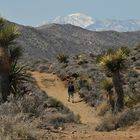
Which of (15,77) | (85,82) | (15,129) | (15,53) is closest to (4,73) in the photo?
(15,77)

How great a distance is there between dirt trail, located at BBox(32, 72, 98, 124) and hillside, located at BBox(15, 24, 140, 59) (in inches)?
1424

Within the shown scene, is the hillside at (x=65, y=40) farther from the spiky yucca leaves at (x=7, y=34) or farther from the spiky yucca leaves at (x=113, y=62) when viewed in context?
the spiky yucca leaves at (x=7, y=34)

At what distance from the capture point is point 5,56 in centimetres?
1897

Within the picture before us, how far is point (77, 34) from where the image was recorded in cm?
13412

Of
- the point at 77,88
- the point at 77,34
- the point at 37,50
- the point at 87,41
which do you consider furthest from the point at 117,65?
the point at 77,34

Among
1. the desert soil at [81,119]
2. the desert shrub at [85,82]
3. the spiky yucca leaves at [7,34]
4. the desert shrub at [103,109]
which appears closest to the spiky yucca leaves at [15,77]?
the spiky yucca leaves at [7,34]

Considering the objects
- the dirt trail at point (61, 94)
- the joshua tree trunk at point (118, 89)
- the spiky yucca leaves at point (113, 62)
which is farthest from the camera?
the dirt trail at point (61, 94)

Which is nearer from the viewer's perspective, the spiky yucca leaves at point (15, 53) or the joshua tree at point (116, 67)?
the joshua tree at point (116, 67)

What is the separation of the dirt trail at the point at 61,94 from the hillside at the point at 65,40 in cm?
3617

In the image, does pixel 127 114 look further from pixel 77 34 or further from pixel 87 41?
pixel 77 34

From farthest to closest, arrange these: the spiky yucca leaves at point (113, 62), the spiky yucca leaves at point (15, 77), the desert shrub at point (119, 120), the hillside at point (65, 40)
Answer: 1. the hillside at point (65, 40)
2. the spiky yucca leaves at point (113, 62)
3. the spiky yucca leaves at point (15, 77)
4. the desert shrub at point (119, 120)

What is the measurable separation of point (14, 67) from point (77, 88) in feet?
55.3

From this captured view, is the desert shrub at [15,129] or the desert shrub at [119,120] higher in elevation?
the desert shrub at [15,129]

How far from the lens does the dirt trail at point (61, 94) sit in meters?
28.3
